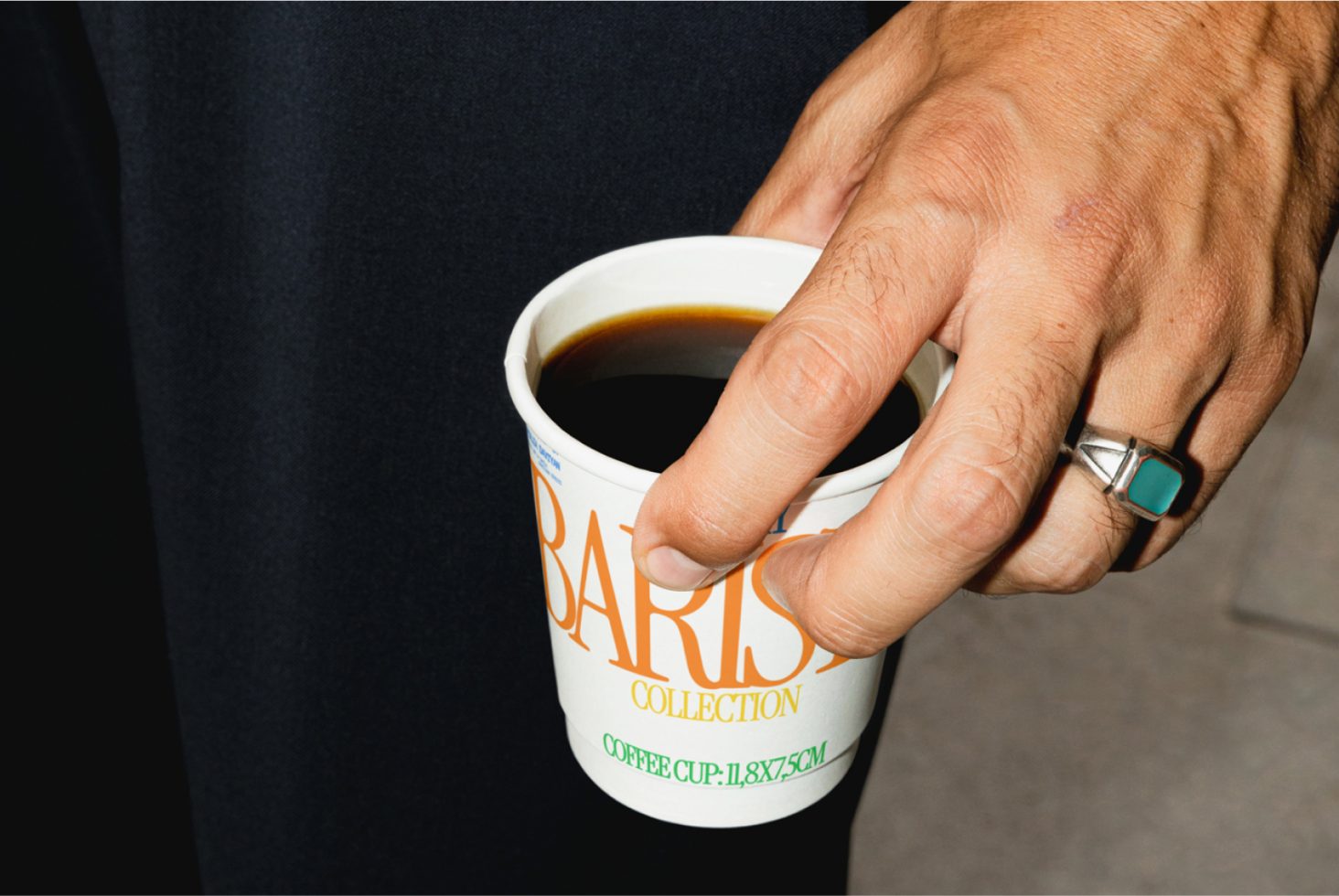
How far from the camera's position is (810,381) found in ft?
1.92

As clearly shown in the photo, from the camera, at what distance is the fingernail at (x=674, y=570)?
626mm

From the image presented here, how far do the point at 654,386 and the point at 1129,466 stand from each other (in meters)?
0.28

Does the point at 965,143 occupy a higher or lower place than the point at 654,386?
higher

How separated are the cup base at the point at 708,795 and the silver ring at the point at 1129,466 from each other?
0.25m

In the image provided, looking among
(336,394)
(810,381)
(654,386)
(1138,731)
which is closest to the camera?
(810,381)

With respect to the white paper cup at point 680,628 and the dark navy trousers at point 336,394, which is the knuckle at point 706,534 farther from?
the dark navy trousers at point 336,394

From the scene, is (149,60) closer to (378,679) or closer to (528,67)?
(528,67)

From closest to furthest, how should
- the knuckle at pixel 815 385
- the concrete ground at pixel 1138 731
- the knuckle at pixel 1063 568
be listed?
the knuckle at pixel 815 385
the knuckle at pixel 1063 568
the concrete ground at pixel 1138 731

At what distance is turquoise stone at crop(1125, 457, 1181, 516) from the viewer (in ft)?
2.22

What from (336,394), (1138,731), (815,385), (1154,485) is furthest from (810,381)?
(1138,731)

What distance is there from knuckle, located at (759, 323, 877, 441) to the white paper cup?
1.9 inches

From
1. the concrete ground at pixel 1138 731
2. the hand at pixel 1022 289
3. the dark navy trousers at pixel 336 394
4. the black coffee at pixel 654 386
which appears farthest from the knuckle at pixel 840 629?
the concrete ground at pixel 1138 731

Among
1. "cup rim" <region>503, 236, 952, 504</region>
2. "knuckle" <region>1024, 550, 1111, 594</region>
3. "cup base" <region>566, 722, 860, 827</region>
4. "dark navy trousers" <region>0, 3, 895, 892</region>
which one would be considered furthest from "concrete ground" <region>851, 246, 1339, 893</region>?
"cup rim" <region>503, 236, 952, 504</region>

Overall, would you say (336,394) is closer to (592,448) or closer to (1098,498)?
(592,448)
